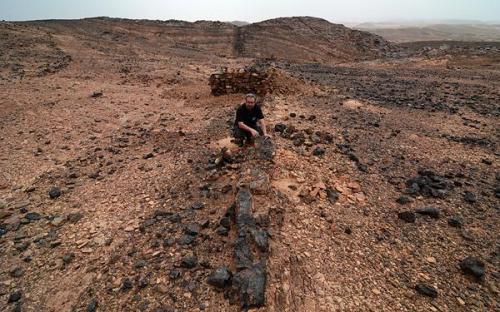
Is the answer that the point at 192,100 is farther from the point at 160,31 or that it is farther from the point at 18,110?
the point at 160,31

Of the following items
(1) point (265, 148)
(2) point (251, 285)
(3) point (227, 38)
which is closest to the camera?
(2) point (251, 285)

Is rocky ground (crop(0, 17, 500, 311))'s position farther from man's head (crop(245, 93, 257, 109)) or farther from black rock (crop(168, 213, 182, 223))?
man's head (crop(245, 93, 257, 109))

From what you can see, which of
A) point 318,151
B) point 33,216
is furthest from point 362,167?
point 33,216

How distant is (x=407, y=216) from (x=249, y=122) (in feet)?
13.0

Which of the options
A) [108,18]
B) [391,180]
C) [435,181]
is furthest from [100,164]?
[108,18]

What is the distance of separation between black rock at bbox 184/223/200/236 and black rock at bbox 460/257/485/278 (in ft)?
13.7

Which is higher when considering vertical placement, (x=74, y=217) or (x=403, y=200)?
(x=74, y=217)

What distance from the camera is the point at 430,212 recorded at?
6.45 m

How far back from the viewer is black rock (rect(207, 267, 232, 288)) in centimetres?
457

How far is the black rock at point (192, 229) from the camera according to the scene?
5.62 meters

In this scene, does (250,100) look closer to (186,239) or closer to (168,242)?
(186,239)

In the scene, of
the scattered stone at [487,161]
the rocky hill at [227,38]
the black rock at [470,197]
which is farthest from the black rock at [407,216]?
the rocky hill at [227,38]

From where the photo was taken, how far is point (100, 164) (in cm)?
887

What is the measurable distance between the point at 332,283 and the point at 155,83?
50.5 feet
